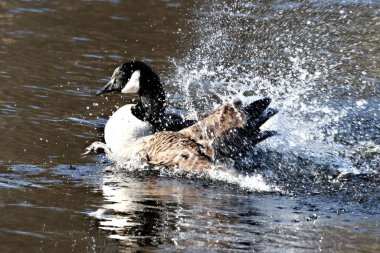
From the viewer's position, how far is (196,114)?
406 inches

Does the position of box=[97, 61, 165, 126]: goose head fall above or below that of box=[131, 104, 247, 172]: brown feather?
above

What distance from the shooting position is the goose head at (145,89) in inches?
405

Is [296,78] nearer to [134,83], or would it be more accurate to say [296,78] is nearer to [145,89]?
[145,89]

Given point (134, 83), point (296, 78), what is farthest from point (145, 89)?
point (296, 78)

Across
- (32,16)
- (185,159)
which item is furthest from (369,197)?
(32,16)

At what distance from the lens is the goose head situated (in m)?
10.3

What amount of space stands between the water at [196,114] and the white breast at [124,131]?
0.38 meters

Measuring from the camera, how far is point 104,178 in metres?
8.86

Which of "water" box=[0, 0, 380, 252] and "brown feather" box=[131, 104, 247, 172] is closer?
"water" box=[0, 0, 380, 252]

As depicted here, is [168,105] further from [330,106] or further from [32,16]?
[32,16]

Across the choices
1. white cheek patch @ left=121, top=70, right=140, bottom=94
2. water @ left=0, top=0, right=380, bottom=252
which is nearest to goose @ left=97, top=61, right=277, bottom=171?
white cheek patch @ left=121, top=70, right=140, bottom=94

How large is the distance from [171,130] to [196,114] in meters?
0.37

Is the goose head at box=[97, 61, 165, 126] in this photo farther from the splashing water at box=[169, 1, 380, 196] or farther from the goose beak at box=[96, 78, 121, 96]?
the splashing water at box=[169, 1, 380, 196]

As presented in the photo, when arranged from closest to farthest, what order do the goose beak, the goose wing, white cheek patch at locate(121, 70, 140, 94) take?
1. the goose wing
2. white cheek patch at locate(121, 70, 140, 94)
3. the goose beak
